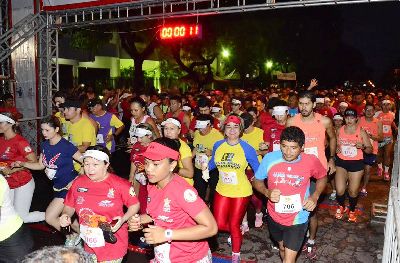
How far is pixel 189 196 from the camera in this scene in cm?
345

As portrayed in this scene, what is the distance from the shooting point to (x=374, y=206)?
805 cm

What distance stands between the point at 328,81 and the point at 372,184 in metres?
83.7

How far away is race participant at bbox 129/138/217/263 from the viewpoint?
332 centimetres

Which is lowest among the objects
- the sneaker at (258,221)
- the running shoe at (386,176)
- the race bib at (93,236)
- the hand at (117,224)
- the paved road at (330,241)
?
the paved road at (330,241)

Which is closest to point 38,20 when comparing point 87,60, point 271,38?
point 87,60

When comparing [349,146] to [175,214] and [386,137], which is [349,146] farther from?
Result: [175,214]

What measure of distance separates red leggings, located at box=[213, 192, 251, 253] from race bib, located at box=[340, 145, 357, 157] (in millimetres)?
2858

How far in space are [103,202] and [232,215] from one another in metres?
2.20

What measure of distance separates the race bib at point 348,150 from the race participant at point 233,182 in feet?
8.96

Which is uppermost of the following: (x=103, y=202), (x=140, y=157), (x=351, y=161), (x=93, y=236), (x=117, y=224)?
(x=140, y=157)

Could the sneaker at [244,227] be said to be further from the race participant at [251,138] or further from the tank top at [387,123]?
the tank top at [387,123]

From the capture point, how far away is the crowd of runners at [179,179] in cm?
360

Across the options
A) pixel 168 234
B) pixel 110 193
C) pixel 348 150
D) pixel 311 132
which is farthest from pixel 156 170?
pixel 348 150

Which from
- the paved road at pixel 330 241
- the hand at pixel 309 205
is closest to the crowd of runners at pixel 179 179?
the hand at pixel 309 205
